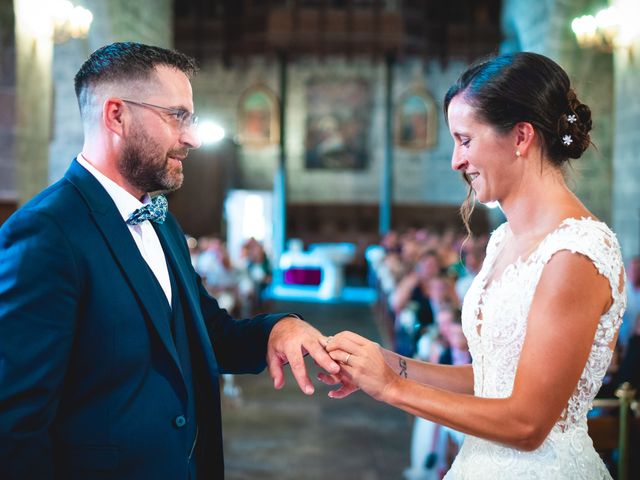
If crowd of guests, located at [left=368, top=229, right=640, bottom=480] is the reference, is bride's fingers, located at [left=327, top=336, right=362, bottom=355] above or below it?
above

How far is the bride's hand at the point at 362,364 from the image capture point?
5.50ft

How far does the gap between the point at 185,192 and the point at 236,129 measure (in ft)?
11.7

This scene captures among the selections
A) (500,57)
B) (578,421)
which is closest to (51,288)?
(500,57)

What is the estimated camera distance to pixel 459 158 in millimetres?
1794

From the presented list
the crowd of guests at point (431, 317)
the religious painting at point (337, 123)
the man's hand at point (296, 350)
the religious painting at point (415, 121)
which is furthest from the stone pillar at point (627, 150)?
the religious painting at point (337, 123)

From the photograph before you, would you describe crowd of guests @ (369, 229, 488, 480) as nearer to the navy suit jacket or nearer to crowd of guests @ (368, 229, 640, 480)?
crowd of guests @ (368, 229, 640, 480)

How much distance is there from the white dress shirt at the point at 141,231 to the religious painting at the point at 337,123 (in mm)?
15187

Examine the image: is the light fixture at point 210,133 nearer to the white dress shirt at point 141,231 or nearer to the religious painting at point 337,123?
the religious painting at point 337,123

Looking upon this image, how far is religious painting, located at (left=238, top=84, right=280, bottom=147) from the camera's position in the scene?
16.8 meters

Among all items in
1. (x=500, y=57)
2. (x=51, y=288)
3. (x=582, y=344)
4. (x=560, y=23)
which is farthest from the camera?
(x=560, y=23)

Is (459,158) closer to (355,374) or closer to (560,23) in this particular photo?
(355,374)

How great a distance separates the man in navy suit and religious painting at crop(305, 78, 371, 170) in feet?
49.3

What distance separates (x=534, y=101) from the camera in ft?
5.43

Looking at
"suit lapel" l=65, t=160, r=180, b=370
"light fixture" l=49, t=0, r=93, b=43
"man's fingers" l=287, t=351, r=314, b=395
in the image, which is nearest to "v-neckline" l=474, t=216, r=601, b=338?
"man's fingers" l=287, t=351, r=314, b=395
